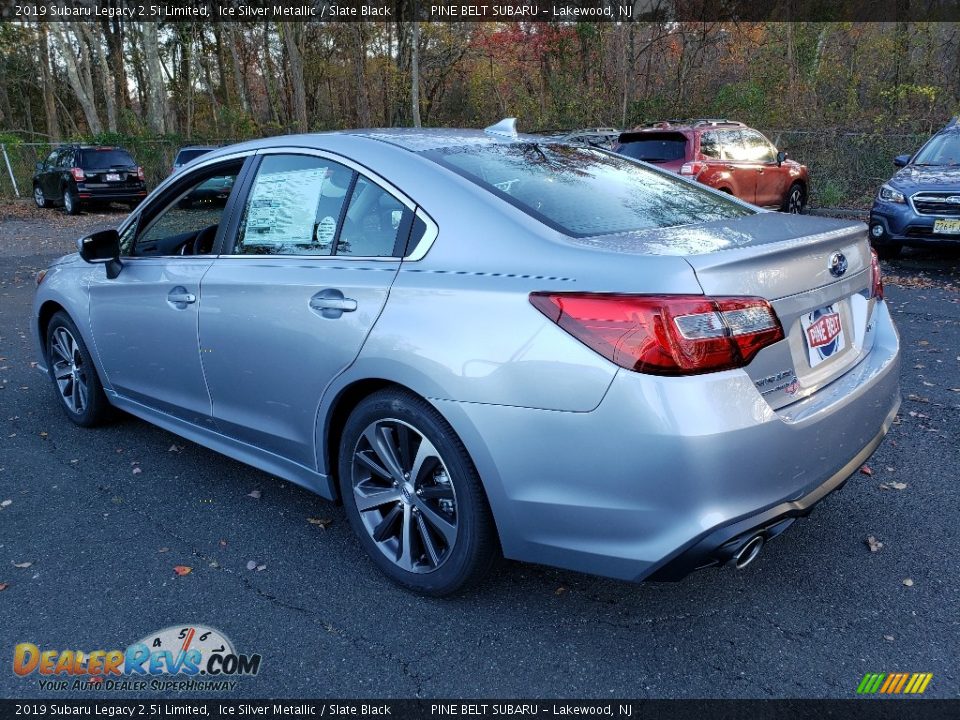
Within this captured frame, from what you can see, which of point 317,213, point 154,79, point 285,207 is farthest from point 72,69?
point 317,213

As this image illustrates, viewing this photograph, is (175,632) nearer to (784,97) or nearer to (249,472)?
(249,472)

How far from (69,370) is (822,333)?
424 centimetres

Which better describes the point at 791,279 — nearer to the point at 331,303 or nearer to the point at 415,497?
the point at 415,497

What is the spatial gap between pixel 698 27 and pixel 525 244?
23.7 meters

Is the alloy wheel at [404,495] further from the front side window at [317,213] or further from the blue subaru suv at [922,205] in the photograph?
the blue subaru suv at [922,205]

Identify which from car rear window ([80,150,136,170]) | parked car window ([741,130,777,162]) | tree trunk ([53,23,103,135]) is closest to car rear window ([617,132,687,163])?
parked car window ([741,130,777,162])

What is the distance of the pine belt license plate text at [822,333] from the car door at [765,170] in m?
11.0

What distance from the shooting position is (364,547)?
3.09m

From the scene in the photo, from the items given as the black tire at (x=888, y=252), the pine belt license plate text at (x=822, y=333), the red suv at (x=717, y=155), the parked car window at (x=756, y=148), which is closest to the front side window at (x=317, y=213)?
the pine belt license plate text at (x=822, y=333)

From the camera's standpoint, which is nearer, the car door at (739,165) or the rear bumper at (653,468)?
the rear bumper at (653,468)

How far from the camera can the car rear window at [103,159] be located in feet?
68.3
